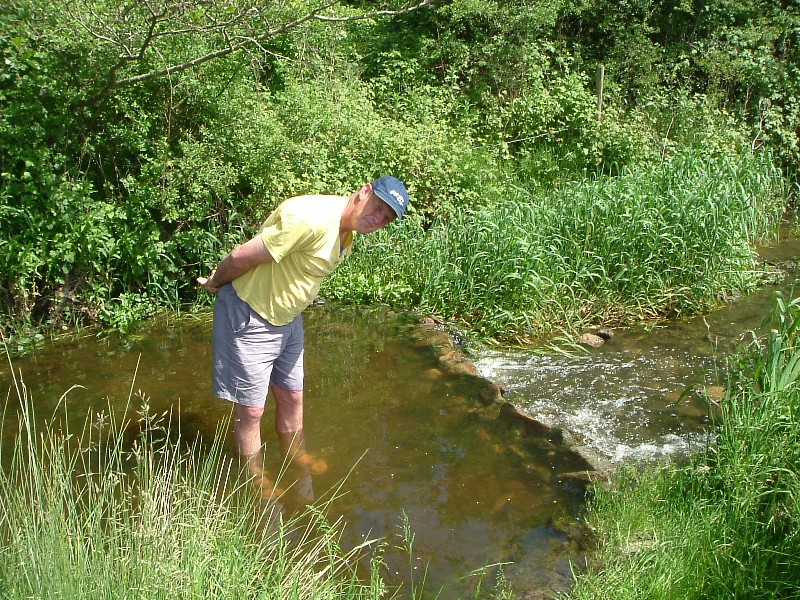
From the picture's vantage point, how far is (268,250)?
3.52 m

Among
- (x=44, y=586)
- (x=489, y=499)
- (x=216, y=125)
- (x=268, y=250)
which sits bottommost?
(x=489, y=499)

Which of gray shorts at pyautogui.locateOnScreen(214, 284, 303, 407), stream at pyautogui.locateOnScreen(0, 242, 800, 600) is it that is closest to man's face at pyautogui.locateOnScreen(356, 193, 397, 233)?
gray shorts at pyautogui.locateOnScreen(214, 284, 303, 407)

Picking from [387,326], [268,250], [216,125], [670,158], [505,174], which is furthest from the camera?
[505,174]

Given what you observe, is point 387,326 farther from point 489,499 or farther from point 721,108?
point 721,108

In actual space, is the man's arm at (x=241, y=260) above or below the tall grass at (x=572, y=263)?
above

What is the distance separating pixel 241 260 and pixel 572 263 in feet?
13.4

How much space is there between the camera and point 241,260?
11.8 feet

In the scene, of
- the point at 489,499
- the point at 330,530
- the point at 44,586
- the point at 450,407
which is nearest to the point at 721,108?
the point at 450,407

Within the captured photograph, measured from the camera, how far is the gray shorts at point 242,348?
379cm

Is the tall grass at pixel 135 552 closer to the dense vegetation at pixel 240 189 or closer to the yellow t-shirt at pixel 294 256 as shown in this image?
the yellow t-shirt at pixel 294 256

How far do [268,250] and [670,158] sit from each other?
6.44 metres

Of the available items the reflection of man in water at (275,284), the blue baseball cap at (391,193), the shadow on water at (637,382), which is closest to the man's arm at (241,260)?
the reflection of man in water at (275,284)

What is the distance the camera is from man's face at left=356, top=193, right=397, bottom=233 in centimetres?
351

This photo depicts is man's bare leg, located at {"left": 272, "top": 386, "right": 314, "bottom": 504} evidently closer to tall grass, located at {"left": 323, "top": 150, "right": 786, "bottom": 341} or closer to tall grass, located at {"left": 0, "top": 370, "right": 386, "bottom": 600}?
tall grass, located at {"left": 0, "top": 370, "right": 386, "bottom": 600}
